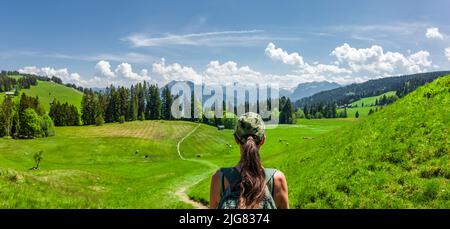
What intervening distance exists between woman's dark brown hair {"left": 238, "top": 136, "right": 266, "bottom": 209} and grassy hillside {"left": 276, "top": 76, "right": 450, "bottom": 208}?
13.1 meters

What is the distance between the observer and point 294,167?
30938 mm

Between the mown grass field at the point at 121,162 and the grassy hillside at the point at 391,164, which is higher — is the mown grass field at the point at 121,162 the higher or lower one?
the lower one

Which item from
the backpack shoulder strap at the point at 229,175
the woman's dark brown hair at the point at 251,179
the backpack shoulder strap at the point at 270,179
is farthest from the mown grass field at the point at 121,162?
the backpack shoulder strap at the point at 270,179

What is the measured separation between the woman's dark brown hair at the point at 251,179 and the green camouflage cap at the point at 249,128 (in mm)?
262

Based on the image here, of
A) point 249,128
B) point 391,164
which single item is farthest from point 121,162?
point 249,128

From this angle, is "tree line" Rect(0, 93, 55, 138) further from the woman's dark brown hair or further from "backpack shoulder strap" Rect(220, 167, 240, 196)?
the woman's dark brown hair

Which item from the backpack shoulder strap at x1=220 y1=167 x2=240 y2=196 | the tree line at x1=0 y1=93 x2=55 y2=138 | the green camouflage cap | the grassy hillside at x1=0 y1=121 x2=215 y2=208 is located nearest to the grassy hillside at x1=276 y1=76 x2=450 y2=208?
the grassy hillside at x1=0 y1=121 x2=215 y2=208

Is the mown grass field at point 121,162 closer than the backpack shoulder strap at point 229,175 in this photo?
No

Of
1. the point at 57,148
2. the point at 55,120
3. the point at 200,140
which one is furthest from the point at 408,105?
the point at 55,120

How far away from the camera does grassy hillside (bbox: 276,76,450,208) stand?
58.0 feet

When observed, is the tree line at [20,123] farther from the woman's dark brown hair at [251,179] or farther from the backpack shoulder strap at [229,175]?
the woman's dark brown hair at [251,179]

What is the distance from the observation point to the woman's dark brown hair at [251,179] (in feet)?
18.3

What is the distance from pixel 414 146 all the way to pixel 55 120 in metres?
187
